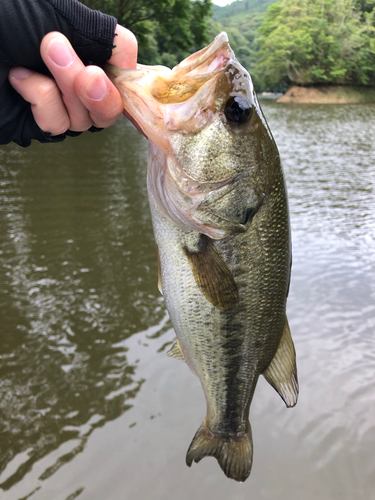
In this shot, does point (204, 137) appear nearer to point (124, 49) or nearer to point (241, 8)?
point (124, 49)

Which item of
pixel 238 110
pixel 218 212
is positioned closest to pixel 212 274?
pixel 218 212

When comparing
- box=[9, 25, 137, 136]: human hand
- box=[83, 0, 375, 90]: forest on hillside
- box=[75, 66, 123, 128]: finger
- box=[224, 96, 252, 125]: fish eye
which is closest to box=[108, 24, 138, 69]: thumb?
box=[9, 25, 137, 136]: human hand

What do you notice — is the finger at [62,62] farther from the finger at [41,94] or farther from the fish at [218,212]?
the fish at [218,212]

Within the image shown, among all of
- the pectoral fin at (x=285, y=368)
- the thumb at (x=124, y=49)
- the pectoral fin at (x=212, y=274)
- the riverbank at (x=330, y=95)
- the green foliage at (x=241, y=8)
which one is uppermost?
the thumb at (x=124, y=49)

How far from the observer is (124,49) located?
4.87ft

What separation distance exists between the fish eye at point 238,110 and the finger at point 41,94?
2.20 feet

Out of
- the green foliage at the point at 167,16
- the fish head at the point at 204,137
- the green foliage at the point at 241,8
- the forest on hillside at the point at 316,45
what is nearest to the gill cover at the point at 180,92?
the fish head at the point at 204,137

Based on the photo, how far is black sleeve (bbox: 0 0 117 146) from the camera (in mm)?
1302

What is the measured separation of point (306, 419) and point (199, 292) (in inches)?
100

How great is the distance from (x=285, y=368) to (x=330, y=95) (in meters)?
49.1

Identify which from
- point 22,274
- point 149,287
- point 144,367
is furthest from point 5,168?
point 144,367

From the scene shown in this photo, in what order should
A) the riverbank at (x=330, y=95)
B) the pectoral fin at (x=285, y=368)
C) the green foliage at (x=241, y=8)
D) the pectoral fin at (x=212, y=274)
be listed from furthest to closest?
1. the green foliage at (x=241, y=8)
2. the riverbank at (x=330, y=95)
3. the pectoral fin at (x=285, y=368)
4. the pectoral fin at (x=212, y=274)

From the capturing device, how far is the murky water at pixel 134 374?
3072 millimetres

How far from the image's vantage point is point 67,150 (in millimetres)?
12523
